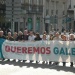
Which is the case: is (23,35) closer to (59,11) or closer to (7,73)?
(7,73)

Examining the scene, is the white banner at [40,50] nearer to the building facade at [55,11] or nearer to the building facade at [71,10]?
the building facade at [55,11]

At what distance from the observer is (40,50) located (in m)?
17.5

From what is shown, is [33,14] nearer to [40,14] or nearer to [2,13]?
[40,14]

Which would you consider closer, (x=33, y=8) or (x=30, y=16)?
(x=30, y=16)

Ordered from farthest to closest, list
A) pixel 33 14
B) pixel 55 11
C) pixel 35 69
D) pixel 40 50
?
pixel 55 11, pixel 33 14, pixel 40 50, pixel 35 69

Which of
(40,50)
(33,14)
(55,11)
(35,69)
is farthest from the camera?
(55,11)

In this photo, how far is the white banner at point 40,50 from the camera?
54.4 feet

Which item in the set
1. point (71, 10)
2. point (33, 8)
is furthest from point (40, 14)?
point (71, 10)

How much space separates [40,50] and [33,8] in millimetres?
42260

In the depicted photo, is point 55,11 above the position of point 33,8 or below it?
below

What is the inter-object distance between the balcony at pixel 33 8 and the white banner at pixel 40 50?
38.7 metres

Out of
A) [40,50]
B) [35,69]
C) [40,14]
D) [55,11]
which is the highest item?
[55,11]

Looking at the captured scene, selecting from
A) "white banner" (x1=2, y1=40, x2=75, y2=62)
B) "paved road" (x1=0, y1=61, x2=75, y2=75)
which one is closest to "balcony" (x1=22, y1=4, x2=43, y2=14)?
"white banner" (x1=2, y1=40, x2=75, y2=62)

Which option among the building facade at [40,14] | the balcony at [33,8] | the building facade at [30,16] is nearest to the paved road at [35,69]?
the building facade at [40,14]
